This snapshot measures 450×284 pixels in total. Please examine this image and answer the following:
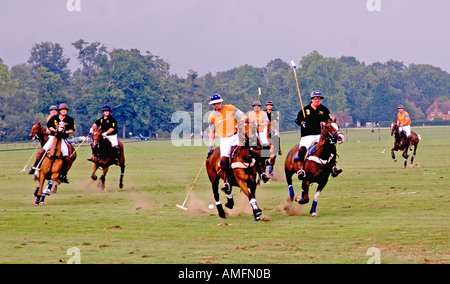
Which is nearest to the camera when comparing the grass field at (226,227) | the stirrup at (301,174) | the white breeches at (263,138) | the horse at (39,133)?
the grass field at (226,227)

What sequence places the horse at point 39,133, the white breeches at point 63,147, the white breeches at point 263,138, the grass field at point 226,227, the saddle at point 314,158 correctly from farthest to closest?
1. the horse at point 39,133
2. the white breeches at point 63,147
3. the white breeches at point 263,138
4. the saddle at point 314,158
5. the grass field at point 226,227

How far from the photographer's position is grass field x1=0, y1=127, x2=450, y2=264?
15367mm

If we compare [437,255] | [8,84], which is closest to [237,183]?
[437,255]

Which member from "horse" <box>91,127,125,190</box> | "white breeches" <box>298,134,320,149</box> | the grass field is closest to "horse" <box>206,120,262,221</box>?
the grass field

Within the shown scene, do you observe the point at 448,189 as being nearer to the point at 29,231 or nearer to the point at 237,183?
the point at 237,183

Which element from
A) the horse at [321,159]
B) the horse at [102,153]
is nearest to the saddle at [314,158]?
the horse at [321,159]

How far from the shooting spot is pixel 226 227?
786 inches

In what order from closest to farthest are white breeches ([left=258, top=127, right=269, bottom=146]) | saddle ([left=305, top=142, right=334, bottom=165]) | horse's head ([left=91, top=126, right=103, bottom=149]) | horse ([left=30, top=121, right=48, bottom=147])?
saddle ([left=305, top=142, right=334, bottom=165])
white breeches ([left=258, top=127, right=269, bottom=146])
horse ([left=30, top=121, right=48, bottom=147])
horse's head ([left=91, top=126, right=103, bottom=149])

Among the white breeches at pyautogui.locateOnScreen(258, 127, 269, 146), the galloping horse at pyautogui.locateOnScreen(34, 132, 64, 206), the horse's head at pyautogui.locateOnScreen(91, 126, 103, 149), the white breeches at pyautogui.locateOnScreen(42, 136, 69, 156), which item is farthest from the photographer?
the horse's head at pyautogui.locateOnScreen(91, 126, 103, 149)

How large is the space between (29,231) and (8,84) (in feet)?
480

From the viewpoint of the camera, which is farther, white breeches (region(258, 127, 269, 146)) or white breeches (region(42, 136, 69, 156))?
white breeches (region(42, 136, 69, 156))

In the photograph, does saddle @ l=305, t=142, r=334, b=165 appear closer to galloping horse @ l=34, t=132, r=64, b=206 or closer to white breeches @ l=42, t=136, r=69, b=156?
galloping horse @ l=34, t=132, r=64, b=206

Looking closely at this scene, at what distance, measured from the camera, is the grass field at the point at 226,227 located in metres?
15.4

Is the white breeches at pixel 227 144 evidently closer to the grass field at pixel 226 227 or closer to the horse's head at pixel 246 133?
the horse's head at pixel 246 133
